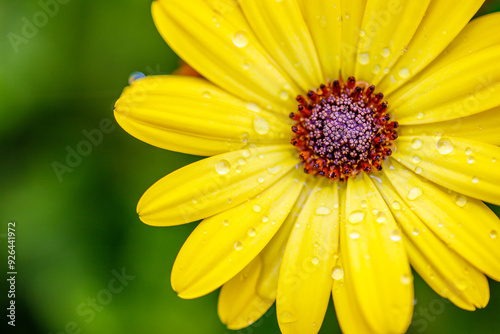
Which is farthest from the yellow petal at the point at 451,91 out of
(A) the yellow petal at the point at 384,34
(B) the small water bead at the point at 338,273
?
(B) the small water bead at the point at 338,273

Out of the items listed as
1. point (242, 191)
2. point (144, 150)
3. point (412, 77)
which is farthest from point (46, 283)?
point (412, 77)

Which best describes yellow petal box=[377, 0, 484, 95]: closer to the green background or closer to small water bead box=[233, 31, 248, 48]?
small water bead box=[233, 31, 248, 48]

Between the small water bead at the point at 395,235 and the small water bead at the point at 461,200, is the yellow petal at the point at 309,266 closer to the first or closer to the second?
the small water bead at the point at 395,235

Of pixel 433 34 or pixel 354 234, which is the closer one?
pixel 433 34

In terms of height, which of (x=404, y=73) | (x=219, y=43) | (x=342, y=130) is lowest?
(x=342, y=130)

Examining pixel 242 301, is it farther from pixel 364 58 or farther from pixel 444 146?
pixel 364 58

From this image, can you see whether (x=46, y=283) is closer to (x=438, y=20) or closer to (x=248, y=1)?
(x=248, y=1)

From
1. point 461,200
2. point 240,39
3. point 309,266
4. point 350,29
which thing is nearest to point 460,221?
point 461,200
